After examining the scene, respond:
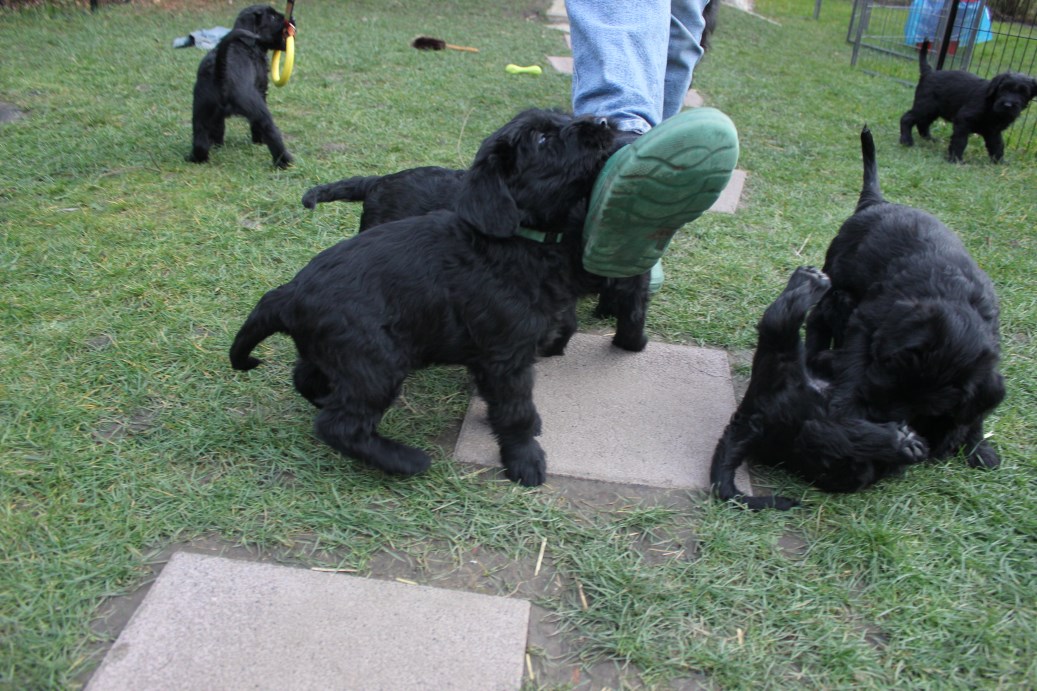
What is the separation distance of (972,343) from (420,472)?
1.78m

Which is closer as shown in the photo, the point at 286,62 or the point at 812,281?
the point at 812,281

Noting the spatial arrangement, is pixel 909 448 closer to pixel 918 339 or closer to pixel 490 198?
pixel 918 339

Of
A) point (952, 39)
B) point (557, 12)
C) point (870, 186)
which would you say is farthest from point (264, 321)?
point (557, 12)

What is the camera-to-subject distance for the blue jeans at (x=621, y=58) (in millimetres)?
2990

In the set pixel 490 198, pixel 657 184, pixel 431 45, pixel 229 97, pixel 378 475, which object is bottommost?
pixel 378 475

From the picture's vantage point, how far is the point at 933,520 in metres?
2.41

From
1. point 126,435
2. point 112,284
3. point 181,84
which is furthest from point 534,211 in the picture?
point 181,84

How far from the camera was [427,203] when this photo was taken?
3100 millimetres

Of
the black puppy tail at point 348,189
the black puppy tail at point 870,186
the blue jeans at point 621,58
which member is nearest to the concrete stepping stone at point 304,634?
the black puppy tail at point 348,189

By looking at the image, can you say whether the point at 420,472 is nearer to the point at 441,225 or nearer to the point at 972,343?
the point at 441,225

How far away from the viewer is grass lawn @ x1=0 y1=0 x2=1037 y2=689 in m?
1.96

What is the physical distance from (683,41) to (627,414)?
2.00 m

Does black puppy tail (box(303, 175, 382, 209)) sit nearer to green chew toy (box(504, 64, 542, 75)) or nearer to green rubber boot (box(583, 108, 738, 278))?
green rubber boot (box(583, 108, 738, 278))

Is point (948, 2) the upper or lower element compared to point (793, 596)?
upper
